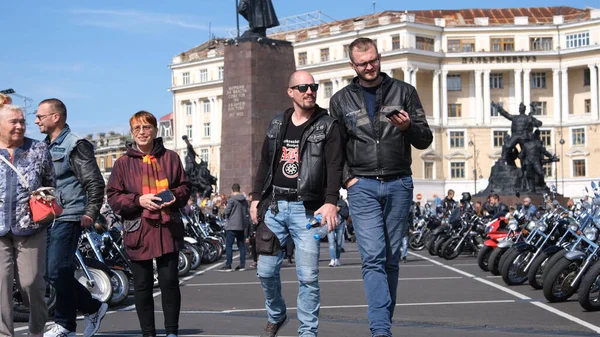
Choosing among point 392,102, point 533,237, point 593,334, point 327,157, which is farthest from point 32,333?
point 533,237

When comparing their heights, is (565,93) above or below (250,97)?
above

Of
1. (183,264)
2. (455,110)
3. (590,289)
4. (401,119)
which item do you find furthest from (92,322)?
(455,110)

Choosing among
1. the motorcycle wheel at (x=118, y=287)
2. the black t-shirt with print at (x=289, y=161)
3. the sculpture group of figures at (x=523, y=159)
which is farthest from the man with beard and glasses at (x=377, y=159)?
the sculpture group of figures at (x=523, y=159)

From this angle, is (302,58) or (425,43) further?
(302,58)

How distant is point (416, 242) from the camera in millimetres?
27594

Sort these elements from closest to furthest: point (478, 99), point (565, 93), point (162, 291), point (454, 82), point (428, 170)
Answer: point (162, 291) < point (428, 170) < point (565, 93) < point (478, 99) < point (454, 82)

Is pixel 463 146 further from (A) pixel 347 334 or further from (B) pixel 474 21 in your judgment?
(A) pixel 347 334

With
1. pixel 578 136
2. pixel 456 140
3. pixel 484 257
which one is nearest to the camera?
pixel 484 257

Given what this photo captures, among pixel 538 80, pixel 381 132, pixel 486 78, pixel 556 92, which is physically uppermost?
pixel 486 78

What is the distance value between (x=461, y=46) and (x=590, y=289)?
279 ft

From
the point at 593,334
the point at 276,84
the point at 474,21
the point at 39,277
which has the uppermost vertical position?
the point at 474,21

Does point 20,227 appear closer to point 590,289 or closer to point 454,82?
point 590,289

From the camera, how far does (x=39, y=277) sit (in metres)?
6.79

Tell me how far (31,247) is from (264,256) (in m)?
1.52
